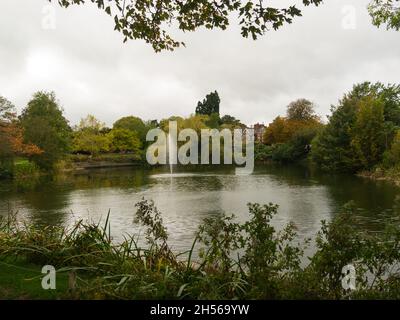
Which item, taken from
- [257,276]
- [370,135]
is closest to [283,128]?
[370,135]

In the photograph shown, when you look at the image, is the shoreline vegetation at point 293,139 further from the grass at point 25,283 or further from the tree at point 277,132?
the grass at point 25,283

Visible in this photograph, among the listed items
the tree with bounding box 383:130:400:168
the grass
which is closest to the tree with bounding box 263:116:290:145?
the tree with bounding box 383:130:400:168

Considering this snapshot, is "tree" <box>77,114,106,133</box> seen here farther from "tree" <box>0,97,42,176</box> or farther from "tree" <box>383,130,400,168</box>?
"tree" <box>383,130,400,168</box>

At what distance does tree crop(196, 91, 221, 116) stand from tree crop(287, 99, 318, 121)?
17.0 meters

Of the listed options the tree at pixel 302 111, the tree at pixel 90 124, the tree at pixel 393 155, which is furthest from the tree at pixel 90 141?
the tree at pixel 393 155

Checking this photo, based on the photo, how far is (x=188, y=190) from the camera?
2533cm

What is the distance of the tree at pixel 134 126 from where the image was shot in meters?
74.8

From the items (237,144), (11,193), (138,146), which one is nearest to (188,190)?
(11,193)

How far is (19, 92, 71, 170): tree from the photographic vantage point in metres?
42.2

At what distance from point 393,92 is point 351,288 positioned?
5438 cm

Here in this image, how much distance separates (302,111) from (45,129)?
40.5 meters

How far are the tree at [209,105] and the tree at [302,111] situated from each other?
17.0 metres
